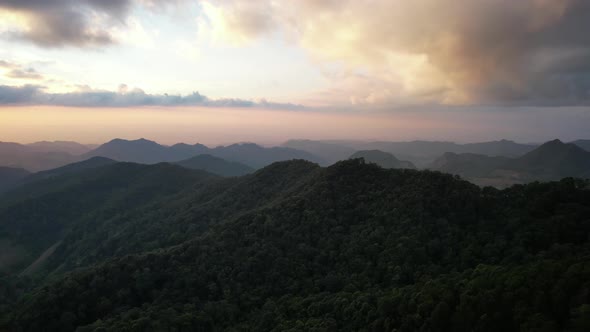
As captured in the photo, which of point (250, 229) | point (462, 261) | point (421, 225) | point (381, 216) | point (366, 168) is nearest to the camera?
point (462, 261)

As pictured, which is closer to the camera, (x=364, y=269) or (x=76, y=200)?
(x=364, y=269)

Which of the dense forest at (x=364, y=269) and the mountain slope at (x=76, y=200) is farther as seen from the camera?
the mountain slope at (x=76, y=200)

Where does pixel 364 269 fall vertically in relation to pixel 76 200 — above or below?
above

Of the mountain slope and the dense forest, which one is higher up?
the dense forest

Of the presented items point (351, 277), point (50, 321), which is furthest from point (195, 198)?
point (351, 277)

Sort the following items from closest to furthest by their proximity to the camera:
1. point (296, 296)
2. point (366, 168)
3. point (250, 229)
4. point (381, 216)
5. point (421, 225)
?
point (296, 296) → point (421, 225) → point (381, 216) → point (250, 229) → point (366, 168)

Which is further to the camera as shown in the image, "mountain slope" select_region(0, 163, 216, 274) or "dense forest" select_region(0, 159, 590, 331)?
"mountain slope" select_region(0, 163, 216, 274)

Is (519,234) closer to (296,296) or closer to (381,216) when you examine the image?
(381,216)

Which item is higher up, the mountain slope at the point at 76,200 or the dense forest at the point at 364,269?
the dense forest at the point at 364,269
